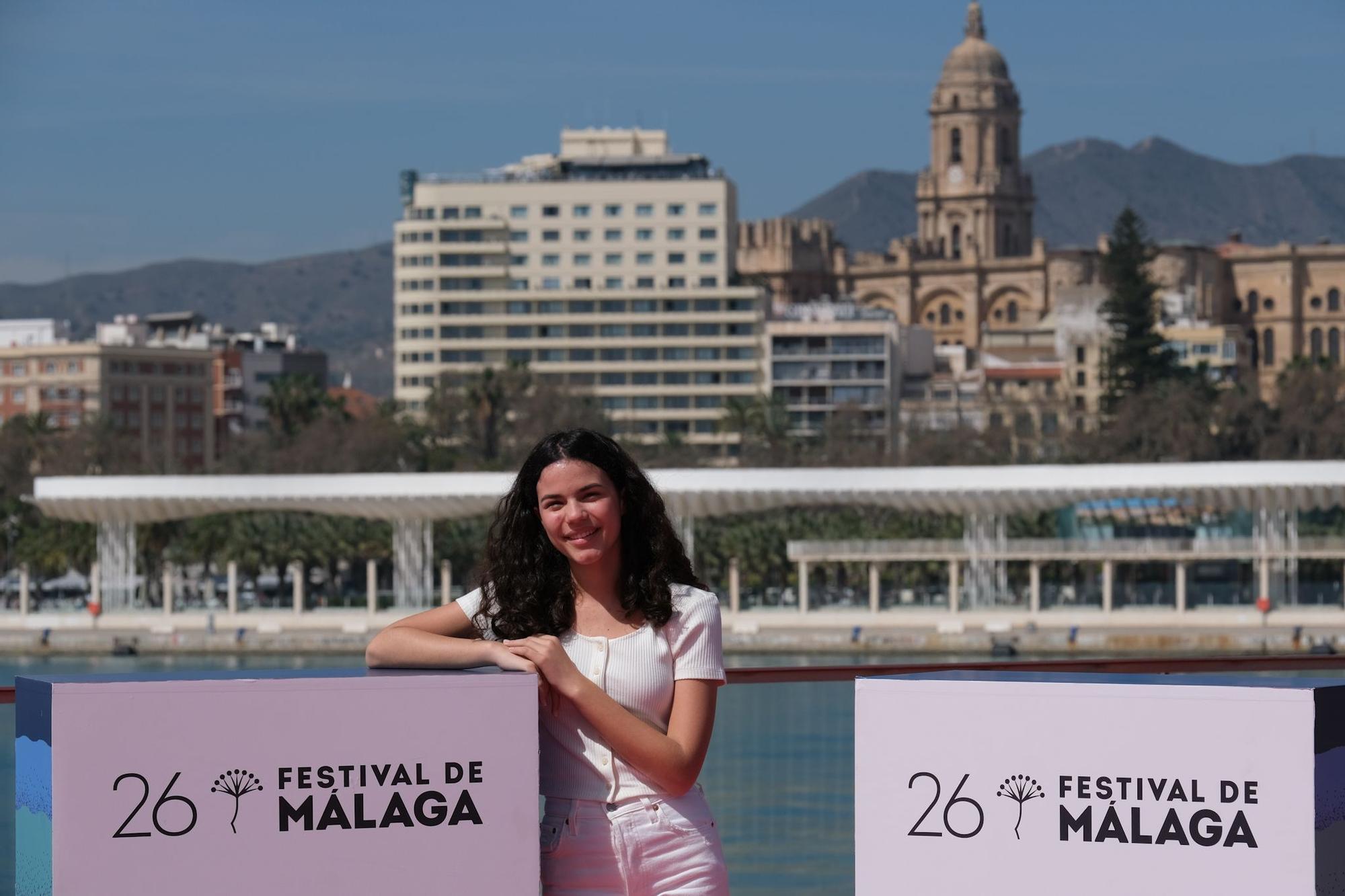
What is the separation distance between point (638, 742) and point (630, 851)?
0.19 meters

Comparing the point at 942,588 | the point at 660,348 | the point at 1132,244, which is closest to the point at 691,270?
the point at 660,348

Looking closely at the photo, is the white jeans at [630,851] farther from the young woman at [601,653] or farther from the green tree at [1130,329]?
the green tree at [1130,329]

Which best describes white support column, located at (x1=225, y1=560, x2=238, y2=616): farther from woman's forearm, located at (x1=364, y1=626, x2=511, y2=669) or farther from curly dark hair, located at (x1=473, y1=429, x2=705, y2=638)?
woman's forearm, located at (x1=364, y1=626, x2=511, y2=669)

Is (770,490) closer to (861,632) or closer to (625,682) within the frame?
(861,632)

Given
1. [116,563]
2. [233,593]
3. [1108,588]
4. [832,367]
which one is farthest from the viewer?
[832,367]

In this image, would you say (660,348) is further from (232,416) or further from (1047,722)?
(1047,722)

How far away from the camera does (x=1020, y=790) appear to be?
3.67m

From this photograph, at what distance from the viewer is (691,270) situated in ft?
324

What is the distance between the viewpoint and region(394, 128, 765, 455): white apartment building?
96875 millimetres

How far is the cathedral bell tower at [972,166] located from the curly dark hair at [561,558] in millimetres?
127141

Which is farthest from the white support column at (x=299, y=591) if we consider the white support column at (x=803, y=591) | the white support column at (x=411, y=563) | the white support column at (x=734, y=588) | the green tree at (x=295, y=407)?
the green tree at (x=295, y=407)

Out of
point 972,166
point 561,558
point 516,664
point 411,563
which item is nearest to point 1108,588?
point 411,563

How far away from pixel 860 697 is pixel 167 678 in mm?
1126

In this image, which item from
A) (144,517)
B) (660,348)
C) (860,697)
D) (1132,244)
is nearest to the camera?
(860,697)
